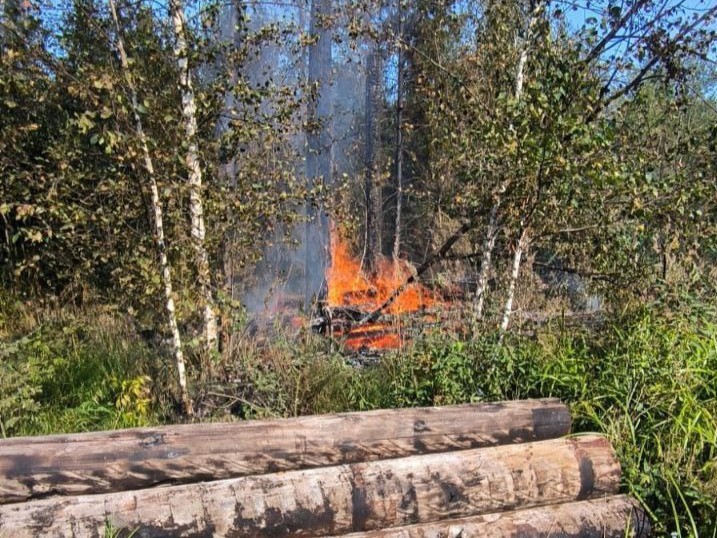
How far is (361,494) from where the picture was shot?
9.93 feet

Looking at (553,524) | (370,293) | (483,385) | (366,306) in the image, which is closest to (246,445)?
(553,524)

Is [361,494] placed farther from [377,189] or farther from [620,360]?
[377,189]

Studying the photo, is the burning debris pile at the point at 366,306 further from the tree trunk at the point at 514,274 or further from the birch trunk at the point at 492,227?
the tree trunk at the point at 514,274

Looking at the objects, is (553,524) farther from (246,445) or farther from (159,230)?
(159,230)

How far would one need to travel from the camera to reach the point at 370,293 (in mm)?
8609

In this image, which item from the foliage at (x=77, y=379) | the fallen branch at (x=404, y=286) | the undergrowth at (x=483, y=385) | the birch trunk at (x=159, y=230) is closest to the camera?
the undergrowth at (x=483, y=385)

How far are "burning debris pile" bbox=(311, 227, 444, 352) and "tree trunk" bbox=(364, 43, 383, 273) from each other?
4.01 m

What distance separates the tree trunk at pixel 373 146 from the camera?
13.6m

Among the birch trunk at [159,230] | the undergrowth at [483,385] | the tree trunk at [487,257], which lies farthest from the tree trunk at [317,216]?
the birch trunk at [159,230]

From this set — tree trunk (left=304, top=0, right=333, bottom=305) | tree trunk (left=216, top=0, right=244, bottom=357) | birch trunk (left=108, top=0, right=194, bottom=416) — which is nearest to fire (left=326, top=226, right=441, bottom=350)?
tree trunk (left=304, top=0, right=333, bottom=305)

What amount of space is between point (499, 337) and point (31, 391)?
346 cm

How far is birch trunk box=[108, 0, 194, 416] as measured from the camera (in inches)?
164

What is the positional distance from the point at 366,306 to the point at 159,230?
3.92 m

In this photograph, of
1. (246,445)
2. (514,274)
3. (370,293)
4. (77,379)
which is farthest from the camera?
(370,293)
